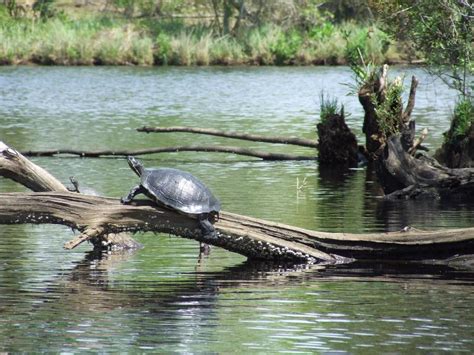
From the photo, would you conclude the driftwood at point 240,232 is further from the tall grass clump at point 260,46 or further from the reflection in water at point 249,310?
the tall grass clump at point 260,46

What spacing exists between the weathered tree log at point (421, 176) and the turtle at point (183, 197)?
21.0 feet

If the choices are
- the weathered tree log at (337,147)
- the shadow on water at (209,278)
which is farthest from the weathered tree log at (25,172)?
the weathered tree log at (337,147)

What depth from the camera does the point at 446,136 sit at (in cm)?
2108

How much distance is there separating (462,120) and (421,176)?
208 centimetres

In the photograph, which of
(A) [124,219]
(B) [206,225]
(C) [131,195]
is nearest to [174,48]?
(C) [131,195]

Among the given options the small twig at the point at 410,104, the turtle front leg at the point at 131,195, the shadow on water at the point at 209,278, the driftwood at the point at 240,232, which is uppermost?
the small twig at the point at 410,104

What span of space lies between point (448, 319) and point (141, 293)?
282 centimetres

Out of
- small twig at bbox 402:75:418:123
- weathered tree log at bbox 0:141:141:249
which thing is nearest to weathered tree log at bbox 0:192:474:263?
weathered tree log at bbox 0:141:141:249

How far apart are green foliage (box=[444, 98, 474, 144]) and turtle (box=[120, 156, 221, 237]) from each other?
8548mm

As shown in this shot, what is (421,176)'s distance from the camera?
739 inches

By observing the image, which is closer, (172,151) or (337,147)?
(337,147)

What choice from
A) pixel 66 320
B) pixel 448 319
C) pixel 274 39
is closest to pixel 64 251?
pixel 66 320

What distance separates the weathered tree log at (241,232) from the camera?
12602 mm

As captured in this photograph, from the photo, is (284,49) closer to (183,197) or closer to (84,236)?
(183,197)
